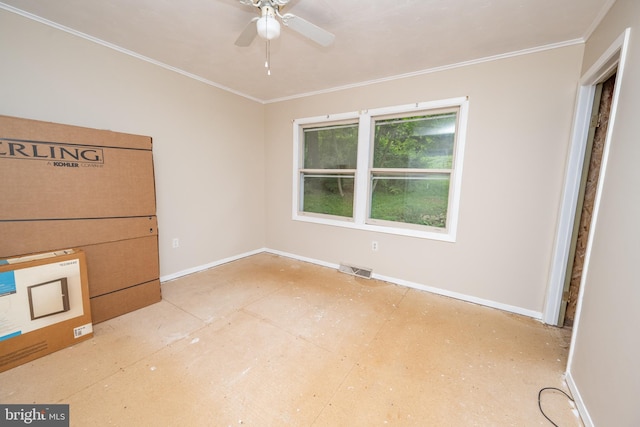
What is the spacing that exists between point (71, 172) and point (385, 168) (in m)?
2.96

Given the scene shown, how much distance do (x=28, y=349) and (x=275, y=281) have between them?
1.96 meters

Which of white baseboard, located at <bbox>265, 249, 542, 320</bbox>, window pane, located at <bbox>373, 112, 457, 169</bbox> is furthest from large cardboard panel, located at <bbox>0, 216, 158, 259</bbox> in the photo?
window pane, located at <bbox>373, 112, 457, 169</bbox>

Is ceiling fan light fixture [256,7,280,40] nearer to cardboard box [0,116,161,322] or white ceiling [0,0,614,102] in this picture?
white ceiling [0,0,614,102]

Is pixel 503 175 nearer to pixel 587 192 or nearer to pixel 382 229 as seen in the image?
pixel 587 192

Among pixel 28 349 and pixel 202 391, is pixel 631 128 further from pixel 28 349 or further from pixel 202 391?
pixel 28 349

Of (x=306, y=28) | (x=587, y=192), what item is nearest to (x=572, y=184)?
(x=587, y=192)

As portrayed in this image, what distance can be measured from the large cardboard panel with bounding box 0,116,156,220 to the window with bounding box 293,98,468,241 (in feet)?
→ 6.53

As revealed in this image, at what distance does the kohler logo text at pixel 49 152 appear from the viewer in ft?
5.44

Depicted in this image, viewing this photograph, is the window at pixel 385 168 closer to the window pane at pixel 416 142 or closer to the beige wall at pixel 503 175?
the window pane at pixel 416 142

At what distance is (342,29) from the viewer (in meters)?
1.94

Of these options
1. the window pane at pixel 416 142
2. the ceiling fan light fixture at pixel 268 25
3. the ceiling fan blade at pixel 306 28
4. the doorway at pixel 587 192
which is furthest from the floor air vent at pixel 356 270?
the ceiling fan light fixture at pixel 268 25

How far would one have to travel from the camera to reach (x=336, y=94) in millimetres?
3230

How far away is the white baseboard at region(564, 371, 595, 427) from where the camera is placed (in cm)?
130

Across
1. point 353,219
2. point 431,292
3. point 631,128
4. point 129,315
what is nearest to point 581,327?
point 631,128
